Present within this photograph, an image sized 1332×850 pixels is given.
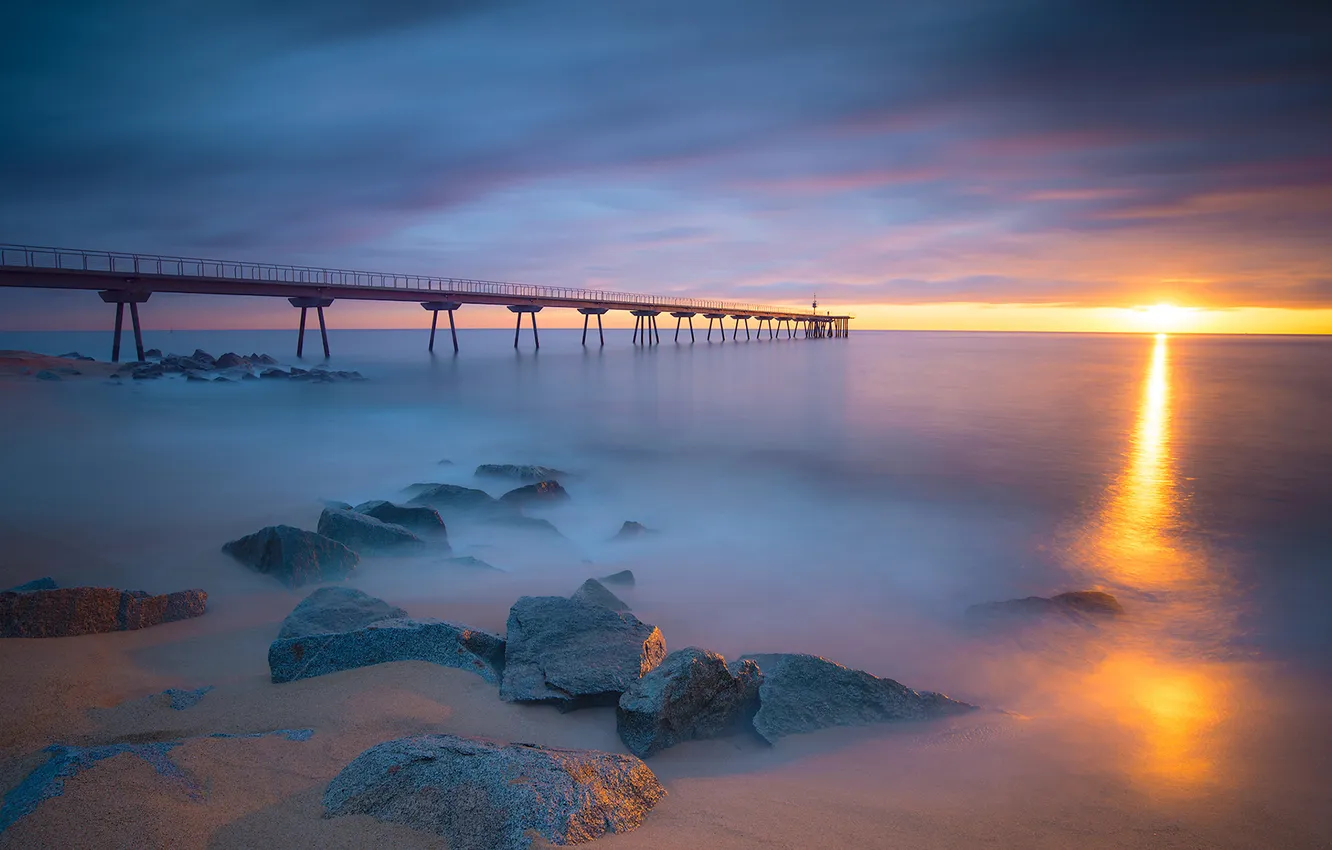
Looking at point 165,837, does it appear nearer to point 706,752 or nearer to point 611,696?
point 611,696

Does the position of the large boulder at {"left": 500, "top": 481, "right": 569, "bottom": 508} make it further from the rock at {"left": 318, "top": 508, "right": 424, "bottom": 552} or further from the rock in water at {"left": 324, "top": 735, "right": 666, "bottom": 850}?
the rock in water at {"left": 324, "top": 735, "right": 666, "bottom": 850}

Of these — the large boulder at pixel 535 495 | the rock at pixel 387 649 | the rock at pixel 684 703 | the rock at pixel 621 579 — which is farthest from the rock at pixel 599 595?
the large boulder at pixel 535 495

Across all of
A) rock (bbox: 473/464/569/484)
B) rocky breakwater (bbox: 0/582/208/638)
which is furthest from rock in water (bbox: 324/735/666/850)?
rock (bbox: 473/464/569/484)

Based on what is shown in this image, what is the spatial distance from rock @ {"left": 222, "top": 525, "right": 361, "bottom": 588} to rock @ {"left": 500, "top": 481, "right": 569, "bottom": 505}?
130 inches

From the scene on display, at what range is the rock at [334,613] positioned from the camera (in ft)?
14.4

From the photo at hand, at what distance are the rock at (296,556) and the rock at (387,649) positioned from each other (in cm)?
187

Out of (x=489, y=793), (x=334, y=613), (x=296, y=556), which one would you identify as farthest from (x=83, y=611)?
(x=489, y=793)

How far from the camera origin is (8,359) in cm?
3006

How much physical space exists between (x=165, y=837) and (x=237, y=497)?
866 cm

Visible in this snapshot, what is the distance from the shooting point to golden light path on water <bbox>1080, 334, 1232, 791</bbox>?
13.8 ft

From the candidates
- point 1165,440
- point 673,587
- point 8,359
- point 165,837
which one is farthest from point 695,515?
point 8,359

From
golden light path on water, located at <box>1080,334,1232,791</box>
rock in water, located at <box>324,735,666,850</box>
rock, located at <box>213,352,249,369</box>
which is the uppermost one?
rock, located at <box>213,352,249,369</box>

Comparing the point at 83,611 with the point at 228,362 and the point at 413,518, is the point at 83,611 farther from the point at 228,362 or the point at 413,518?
the point at 228,362

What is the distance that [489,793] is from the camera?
8.36ft
